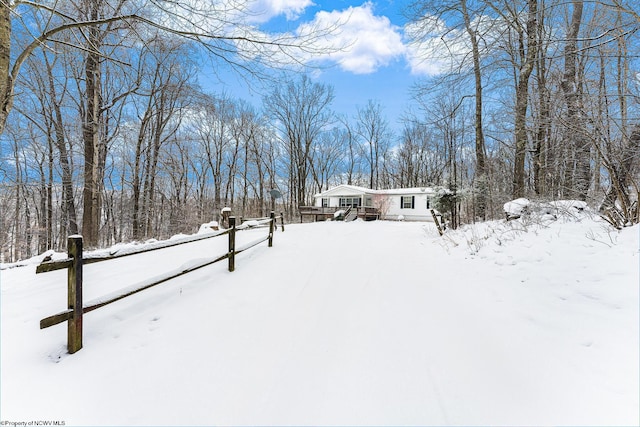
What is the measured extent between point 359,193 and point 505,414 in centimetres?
2487

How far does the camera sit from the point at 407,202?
24703 millimetres

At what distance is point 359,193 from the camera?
26.1 m

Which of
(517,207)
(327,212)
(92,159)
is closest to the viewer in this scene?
(517,207)

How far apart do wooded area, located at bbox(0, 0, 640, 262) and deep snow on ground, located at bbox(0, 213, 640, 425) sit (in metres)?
2.15

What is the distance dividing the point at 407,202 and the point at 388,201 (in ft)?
6.24

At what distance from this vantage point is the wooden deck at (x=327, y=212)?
20406mm

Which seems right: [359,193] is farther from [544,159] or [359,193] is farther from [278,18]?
[278,18]

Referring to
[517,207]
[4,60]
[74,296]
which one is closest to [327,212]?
[517,207]

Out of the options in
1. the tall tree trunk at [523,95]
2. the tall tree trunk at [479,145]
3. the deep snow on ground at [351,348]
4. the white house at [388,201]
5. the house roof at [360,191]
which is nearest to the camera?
the deep snow on ground at [351,348]

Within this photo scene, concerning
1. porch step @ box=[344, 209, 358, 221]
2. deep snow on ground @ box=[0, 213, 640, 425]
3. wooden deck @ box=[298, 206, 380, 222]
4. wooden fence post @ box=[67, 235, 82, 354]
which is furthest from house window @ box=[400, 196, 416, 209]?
wooden fence post @ box=[67, 235, 82, 354]

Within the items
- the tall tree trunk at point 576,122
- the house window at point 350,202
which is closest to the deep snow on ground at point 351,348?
the tall tree trunk at point 576,122

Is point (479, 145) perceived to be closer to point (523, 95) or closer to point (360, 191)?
point (523, 95)

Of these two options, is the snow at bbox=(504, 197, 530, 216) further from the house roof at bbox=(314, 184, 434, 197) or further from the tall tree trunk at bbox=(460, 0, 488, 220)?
the house roof at bbox=(314, 184, 434, 197)

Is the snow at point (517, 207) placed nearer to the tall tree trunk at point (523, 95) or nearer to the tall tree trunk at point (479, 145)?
the tall tree trunk at point (523, 95)
